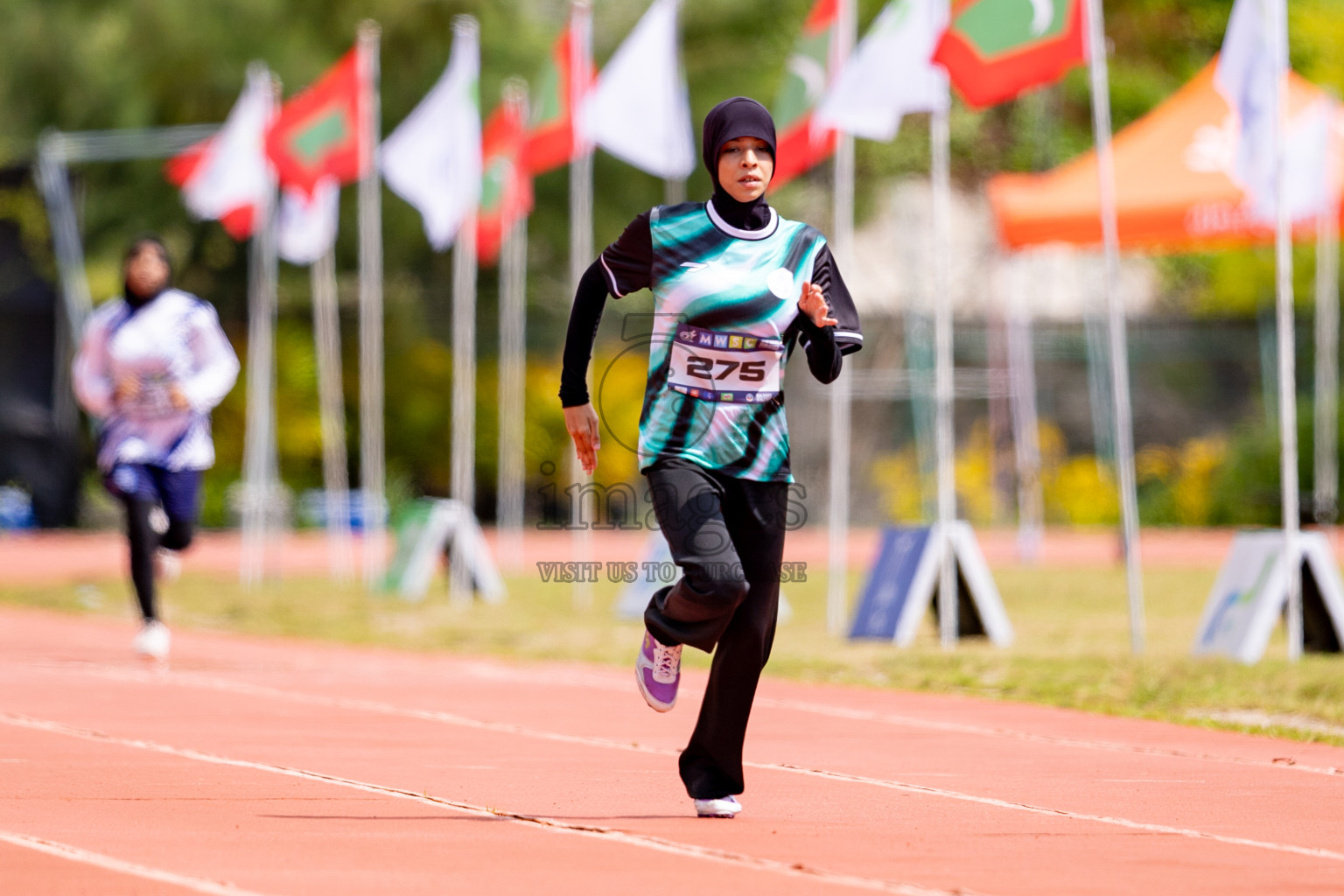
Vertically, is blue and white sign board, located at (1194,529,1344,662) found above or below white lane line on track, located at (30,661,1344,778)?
above

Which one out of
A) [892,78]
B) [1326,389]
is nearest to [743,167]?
[892,78]

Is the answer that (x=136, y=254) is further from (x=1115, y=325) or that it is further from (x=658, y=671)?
(x=658, y=671)

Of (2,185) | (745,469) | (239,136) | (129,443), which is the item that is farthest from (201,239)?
(745,469)

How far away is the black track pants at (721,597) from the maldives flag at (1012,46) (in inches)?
243

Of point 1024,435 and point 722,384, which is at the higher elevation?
point 1024,435

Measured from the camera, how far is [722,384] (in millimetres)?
5820

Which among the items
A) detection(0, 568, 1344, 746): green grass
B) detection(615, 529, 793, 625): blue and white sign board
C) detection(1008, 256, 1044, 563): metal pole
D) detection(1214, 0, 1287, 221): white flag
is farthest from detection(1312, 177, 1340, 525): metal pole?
detection(615, 529, 793, 625): blue and white sign board

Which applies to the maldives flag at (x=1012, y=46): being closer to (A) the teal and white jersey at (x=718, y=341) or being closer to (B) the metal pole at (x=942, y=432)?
(B) the metal pole at (x=942, y=432)

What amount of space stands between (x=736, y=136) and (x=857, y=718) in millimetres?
3604

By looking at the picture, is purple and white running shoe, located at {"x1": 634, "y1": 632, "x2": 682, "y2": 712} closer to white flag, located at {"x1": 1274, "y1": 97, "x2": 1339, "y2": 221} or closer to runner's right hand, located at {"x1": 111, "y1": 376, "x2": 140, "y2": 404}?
runner's right hand, located at {"x1": 111, "y1": 376, "x2": 140, "y2": 404}

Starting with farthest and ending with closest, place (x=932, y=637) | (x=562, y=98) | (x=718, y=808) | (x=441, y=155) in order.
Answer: (x=441, y=155), (x=562, y=98), (x=932, y=637), (x=718, y=808)

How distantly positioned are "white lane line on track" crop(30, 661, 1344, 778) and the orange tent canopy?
9061 mm

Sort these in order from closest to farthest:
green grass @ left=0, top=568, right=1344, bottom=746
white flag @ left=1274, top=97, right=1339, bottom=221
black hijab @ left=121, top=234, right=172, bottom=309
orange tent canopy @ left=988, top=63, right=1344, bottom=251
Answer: green grass @ left=0, top=568, right=1344, bottom=746, black hijab @ left=121, top=234, right=172, bottom=309, orange tent canopy @ left=988, top=63, right=1344, bottom=251, white flag @ left=1274, top=97, right=1339, bottom=221

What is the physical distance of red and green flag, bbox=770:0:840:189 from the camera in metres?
13.7
